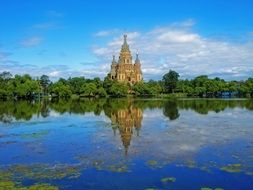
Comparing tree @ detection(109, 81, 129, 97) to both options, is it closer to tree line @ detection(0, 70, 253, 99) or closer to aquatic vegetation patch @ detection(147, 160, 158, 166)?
tree line @ detection(0, 70, 253, 99)

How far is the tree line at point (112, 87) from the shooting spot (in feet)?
291

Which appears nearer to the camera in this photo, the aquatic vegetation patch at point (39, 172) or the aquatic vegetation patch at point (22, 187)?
the aquatic vegetation patch at point (22, 187)

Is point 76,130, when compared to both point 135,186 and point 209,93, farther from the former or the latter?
point 209,93

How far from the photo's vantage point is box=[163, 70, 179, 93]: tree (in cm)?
11069

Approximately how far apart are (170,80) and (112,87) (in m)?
21.3

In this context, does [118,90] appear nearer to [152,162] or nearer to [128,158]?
[128,158]

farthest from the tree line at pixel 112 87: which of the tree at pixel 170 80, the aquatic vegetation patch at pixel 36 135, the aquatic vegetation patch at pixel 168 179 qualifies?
the aquatic vegetation patch at pixel 168 179

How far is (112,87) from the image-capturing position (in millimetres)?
96562

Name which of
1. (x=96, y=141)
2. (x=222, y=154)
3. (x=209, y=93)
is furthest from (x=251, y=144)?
(x=209, y=93)

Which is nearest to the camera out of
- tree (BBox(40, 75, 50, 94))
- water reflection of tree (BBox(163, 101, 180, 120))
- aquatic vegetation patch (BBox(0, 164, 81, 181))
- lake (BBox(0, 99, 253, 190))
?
lake (BBox(0, 99, 253, 190))


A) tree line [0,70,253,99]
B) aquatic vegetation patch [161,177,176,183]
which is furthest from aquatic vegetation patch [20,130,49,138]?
tree line [0,70,253,99]

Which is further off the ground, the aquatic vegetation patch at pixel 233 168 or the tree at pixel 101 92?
the tree at pixel 101 92

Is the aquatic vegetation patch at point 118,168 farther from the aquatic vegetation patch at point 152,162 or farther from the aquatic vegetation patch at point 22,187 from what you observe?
the aquatic vegetation patch at point 22,187

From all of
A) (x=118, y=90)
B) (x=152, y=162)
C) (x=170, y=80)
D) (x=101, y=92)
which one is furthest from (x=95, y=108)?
(x=170, y=80)
